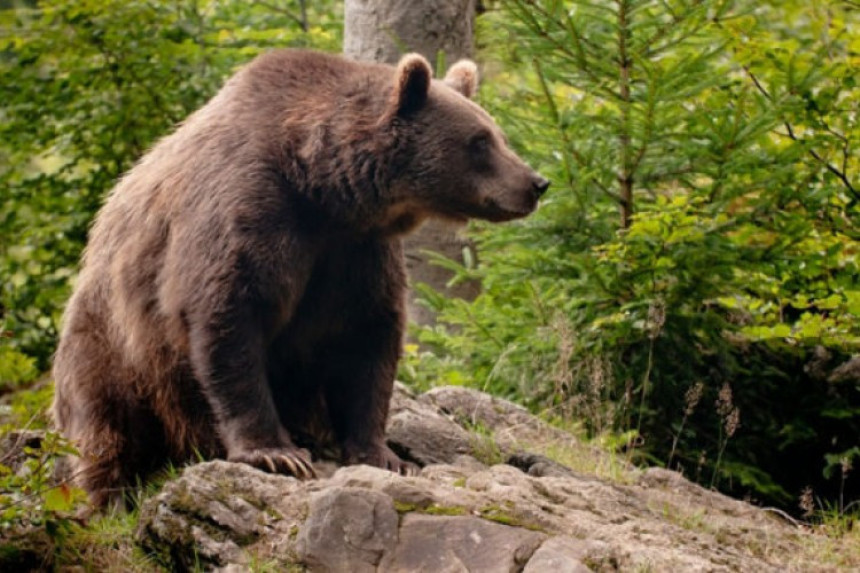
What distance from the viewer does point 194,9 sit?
10484 mm

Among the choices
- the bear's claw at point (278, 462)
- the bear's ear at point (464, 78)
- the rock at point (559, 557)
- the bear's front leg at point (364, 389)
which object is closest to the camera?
the rock at point (559, 557)

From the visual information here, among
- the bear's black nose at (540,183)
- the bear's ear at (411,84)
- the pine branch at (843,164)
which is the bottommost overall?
the pine branch at (843,164)

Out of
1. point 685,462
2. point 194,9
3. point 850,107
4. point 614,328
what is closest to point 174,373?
point 614,328

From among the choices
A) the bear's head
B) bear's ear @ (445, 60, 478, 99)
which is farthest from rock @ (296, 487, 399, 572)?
bear's ear @ (445, 60, 478, 99)

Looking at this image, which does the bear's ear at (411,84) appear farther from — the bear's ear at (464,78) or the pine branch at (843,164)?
the pine branch at (843,164)

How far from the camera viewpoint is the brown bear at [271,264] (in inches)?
204

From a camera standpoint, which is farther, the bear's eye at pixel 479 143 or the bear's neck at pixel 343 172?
the bear's eye at pixel 479 143

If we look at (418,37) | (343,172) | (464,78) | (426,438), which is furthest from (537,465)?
(418,37)

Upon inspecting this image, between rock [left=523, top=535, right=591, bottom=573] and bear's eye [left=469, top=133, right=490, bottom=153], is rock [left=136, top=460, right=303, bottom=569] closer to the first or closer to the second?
rock [left=523, top=535, right=591, bottom=573]

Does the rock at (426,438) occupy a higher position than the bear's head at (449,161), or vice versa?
the bear's head at (449,161)

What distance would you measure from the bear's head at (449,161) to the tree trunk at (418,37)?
9.98 feet

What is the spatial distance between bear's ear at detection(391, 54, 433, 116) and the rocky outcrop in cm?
171

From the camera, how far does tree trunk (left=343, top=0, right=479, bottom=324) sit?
9.05 m

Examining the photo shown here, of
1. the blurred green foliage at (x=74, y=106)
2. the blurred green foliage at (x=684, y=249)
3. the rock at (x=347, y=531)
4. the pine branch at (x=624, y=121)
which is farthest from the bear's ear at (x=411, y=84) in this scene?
the blurred green foliage at (x=74, y=106)
